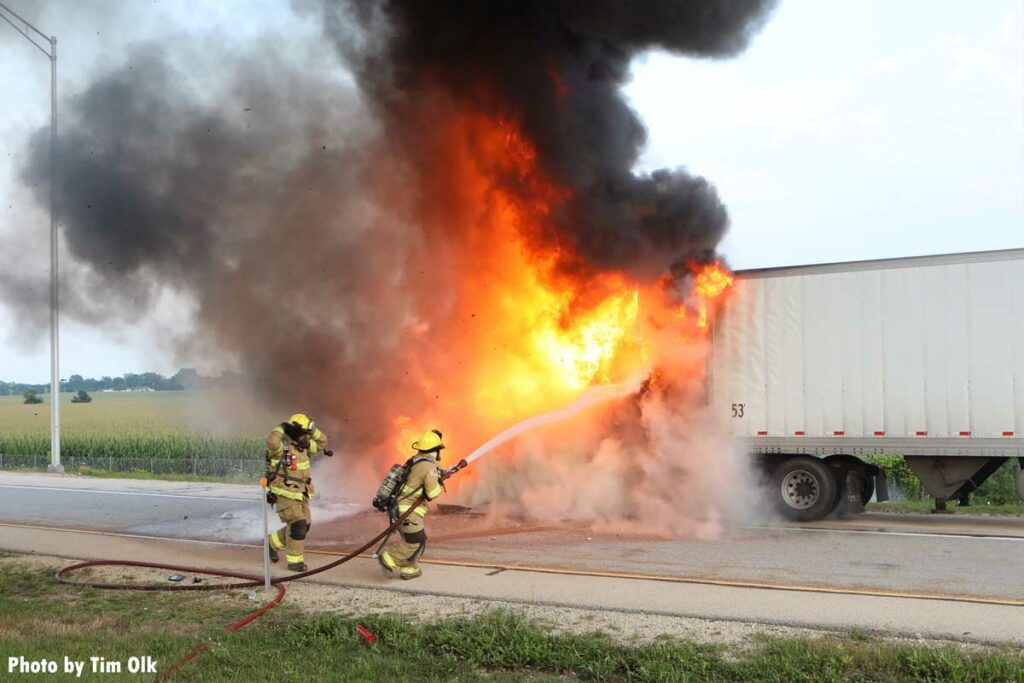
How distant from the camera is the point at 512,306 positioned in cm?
1408

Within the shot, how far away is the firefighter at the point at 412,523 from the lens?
340 inches

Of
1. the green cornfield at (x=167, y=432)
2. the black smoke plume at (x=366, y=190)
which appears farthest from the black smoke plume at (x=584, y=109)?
the green cornfield at (x=167, y=432)

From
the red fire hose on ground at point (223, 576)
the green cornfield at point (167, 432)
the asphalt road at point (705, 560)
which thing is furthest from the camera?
the green cornfield at point (167, 432)

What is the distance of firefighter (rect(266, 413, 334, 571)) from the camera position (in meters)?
9.29

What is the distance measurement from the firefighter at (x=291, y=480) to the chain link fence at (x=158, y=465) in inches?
506

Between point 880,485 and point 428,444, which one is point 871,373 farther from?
point 428,444

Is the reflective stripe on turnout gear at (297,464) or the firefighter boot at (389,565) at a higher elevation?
the reflective stripe on turnout gear at (297,464)

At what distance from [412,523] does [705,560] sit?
3017 mm

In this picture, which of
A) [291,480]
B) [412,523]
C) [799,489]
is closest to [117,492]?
[291,480]

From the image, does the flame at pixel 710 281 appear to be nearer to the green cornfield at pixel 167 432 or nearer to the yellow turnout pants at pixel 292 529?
the yellow turnout pants at pixel 292 529

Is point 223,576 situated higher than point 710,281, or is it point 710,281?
point 710,281

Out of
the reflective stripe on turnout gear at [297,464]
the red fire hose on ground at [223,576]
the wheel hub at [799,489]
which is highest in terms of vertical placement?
the reflective stripe on turnout gear at [297,464]

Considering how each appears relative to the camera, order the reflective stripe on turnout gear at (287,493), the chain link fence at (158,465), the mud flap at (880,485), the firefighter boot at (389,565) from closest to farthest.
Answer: the firefighter boot at (389,565) → the reflective stripe on turnout gear at (287,493) → the mud flap at (880,485) → the chain link fence at (158,465)

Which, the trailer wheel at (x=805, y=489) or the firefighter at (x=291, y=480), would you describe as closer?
the firefighter at (x=291, y=480)
